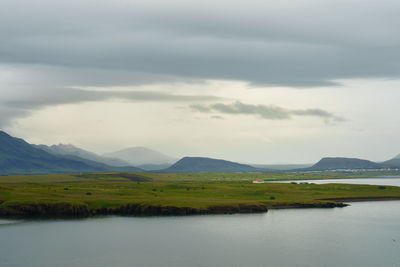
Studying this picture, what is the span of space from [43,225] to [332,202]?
84.6m

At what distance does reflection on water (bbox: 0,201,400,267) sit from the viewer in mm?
75338

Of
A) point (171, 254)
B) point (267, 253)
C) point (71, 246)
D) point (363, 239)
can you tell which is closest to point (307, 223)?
point (363, 239)

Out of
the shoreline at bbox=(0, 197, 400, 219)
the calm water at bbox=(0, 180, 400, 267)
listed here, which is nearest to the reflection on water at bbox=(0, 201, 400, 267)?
the calm water at bbox=(0, 180, 400, 267)

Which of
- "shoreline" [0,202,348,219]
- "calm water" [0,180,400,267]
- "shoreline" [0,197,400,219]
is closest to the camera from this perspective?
"calm water" [0,180,400,267]

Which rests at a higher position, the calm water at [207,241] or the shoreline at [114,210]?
the shoreline at [114,210]

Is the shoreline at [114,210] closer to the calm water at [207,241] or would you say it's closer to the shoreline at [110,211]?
the shoreline at [110,211]

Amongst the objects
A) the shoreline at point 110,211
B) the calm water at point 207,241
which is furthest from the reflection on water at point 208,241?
the shoreline at point 110,211

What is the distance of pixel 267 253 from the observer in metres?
79.9

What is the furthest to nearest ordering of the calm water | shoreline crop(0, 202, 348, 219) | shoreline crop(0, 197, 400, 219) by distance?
shoreline crop(0, 202, 348, 219)
shoreline crop(0, 197, 400, 219)
the calm water

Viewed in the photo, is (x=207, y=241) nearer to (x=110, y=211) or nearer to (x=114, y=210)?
(x=114, y=210)

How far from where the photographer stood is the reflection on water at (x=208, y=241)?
247 feet

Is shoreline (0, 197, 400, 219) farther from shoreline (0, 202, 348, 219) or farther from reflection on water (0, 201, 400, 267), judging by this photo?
reflection on water (0, 201, 400, 267)

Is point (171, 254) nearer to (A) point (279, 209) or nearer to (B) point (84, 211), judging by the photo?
(B) point (84, 211)

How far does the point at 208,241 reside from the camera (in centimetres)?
8994
